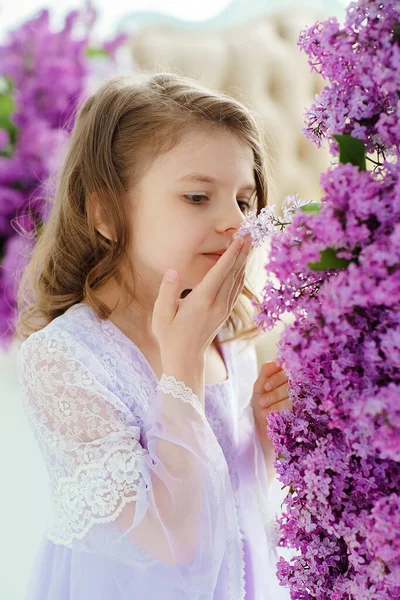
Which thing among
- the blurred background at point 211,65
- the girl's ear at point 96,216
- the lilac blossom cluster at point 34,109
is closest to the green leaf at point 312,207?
the girl's ear at point 96,216

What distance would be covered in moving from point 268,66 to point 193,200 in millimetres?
2068

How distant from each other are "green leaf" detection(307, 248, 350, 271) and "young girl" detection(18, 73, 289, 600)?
12.8 inches

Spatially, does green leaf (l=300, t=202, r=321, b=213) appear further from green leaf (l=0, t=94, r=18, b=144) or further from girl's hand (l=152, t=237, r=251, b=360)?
green leaf (l=0, t=94, r=18, b=144)

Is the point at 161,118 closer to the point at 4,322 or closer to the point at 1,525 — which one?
the point at 4,322

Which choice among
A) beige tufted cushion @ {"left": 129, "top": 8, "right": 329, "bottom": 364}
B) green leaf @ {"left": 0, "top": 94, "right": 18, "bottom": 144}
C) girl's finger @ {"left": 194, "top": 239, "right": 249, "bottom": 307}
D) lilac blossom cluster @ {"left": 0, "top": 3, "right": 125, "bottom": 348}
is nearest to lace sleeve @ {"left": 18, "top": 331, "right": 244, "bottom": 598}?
girl's finger @ {"left": 194, "top": 239, "right": 249, "bottom": 307}

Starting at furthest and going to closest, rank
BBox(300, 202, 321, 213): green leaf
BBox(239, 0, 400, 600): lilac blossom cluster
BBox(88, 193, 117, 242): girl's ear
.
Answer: BBox(88, 193, 117, 242): girl's ear
BBox(300, 202, 321, 213): green leaf
BBox(239, 0, 400, 600): lilac blossom cluster

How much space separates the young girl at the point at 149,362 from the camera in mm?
842

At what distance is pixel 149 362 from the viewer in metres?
1.08

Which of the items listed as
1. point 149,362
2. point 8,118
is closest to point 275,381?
point 149,362

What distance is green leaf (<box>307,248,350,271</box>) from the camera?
20.1 inches

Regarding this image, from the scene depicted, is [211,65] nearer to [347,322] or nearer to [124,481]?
[124,481]

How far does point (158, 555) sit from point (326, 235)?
0.52 meters

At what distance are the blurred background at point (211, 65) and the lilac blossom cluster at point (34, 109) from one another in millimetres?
756

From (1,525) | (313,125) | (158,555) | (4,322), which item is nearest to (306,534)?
(158,555)
